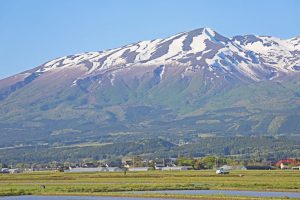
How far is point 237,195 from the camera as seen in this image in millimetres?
48375

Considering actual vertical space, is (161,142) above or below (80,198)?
above

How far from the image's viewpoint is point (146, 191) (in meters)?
54.2

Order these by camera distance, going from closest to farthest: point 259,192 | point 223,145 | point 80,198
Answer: point 80,198, point 259,192, point 223,145

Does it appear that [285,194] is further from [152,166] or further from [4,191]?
[152,166]

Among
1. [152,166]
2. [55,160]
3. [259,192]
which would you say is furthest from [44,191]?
[55,160]

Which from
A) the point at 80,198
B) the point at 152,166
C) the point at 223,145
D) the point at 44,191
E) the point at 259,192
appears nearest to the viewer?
the point at 80,198

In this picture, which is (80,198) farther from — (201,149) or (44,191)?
(201,149)

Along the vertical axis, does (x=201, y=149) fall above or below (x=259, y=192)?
above

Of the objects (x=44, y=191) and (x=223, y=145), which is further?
(x=223, y=145)

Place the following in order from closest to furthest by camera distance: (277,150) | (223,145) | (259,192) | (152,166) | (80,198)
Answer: (80,198) < (259,192) < (152,166) < (277,150) < (223,145)

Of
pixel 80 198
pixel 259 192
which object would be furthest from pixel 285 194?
pixel 80 198

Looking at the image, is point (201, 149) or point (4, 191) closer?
point (4, 191)

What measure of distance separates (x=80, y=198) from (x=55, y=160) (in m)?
114

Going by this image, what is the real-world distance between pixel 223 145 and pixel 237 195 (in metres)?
122
